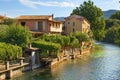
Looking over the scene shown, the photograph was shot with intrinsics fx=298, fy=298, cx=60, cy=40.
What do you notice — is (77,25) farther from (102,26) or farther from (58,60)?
(58,60)

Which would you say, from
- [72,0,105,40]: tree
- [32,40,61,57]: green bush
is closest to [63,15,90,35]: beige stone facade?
[72,0,105,40]: tree

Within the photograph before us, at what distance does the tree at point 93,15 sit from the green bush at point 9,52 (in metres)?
64.8

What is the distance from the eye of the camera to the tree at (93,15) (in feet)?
332

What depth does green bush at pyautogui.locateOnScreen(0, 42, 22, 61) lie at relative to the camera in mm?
36188

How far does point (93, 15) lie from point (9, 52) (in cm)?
6681

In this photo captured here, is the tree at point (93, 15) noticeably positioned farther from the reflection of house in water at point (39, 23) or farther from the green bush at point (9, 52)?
the green bush at point (9, 52)

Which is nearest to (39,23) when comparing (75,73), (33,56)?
(33,56)

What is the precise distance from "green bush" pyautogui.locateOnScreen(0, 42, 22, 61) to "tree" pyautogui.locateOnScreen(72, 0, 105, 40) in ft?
213

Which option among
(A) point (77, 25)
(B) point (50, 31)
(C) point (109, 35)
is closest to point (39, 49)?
(B) point (50, 31)

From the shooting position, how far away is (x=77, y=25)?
8581 centimetres

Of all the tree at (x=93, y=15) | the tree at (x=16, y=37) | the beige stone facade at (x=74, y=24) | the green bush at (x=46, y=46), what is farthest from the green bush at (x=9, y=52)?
the tree at (x=93, y=15)

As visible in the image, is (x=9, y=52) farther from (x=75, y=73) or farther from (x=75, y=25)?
(x=75, y=25)

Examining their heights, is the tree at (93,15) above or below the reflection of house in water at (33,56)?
above

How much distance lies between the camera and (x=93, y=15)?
101m
